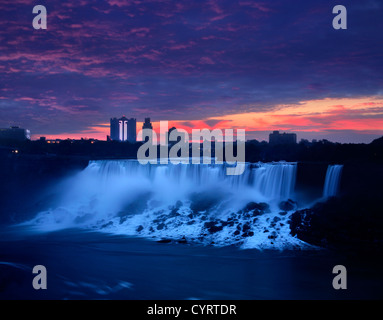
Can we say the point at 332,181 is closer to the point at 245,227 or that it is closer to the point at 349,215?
the point at 349,215

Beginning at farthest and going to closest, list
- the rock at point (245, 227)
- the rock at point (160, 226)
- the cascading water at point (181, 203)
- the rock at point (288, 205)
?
the rock at point (160, 226), the rock at point (288, 205), the cascading water at point (181, 203), the rock at point (245, 227)

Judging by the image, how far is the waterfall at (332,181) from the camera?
26844 millimetres

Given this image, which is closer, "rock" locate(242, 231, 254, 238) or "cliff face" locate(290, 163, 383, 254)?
"cliff face" locate(290, 163, 383, 254)

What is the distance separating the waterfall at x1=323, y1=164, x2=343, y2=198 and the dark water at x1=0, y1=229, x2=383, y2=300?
29.7 feet

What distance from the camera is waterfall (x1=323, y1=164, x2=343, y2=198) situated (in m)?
26.8

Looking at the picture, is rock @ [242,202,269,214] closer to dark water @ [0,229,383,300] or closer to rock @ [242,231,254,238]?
rock @ [242,231,254,238]

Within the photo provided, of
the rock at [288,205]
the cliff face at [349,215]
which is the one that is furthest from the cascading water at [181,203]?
the cliff face at [349,215]

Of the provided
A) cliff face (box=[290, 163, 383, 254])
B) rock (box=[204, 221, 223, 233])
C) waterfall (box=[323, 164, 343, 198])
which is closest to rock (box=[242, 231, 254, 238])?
rock (box=[204, 221, 223, 233])

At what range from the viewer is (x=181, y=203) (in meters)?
31.8

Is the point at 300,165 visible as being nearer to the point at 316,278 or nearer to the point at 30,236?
the point at 316,278

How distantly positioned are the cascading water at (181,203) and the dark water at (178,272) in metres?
2.80

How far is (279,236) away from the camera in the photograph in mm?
22094

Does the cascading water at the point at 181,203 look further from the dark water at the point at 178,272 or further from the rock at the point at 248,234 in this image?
the dark water at the point at 178,272
